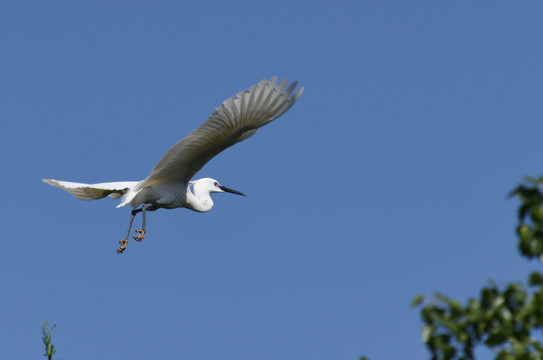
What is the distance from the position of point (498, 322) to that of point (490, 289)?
121 mm

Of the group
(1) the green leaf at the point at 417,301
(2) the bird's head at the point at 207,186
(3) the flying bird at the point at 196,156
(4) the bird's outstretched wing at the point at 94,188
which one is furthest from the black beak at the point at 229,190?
(1) the green leaf at the point at 417,301

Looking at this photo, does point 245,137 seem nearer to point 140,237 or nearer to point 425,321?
point 140,237

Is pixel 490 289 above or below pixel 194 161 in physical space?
below

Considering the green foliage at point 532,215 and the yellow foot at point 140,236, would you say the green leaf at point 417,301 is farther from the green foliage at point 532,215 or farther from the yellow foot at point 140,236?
the yellow foot at point 140,236

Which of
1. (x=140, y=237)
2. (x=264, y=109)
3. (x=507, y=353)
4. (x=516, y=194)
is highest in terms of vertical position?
(x=264, y=109)

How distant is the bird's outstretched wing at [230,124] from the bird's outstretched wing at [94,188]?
613 mm

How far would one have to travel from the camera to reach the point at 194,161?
12.2m

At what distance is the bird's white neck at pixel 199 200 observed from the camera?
13859 millimetres

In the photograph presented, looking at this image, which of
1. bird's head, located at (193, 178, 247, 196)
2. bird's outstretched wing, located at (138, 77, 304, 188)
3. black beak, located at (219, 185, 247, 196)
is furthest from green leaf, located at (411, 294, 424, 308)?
black beak, located at (219, 185, 247, 196)

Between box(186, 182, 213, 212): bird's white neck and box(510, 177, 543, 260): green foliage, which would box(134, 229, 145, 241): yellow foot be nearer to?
box(186, 182, 213, 212): bird's white neck

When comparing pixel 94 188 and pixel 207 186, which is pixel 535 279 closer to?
pixel 94 188

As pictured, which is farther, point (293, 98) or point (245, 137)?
point (245, 137)

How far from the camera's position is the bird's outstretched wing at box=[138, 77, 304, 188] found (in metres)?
10.6

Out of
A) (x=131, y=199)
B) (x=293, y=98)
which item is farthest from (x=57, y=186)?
(x=293, y=98)
